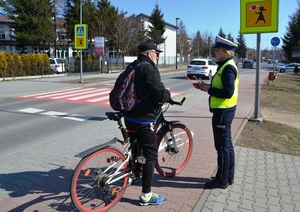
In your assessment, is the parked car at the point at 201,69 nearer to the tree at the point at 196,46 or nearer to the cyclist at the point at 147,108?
the cyclist at the point at 147,108

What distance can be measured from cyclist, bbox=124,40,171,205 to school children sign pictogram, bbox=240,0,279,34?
565 centimetres

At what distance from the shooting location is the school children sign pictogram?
25.8 ft

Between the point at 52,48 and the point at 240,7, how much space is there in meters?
51.9

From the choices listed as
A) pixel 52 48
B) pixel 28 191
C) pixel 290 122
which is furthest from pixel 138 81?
Result: pixel 52 48

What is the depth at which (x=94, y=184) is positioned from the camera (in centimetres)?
336

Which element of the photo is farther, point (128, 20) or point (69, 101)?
point (128, 20)

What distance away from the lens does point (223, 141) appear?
3963mm

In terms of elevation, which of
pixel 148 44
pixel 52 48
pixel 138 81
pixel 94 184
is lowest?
pixel 94 184

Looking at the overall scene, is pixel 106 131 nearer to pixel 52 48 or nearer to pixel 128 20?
pixel 128 20

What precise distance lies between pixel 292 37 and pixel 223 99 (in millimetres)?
64389

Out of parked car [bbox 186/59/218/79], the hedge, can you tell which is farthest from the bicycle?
the hedge

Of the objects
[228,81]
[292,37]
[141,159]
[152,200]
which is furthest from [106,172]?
[292,37]

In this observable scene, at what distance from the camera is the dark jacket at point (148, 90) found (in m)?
3.22

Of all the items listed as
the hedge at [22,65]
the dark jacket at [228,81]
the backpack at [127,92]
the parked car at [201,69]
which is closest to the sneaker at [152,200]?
the backpack at [127,92]
